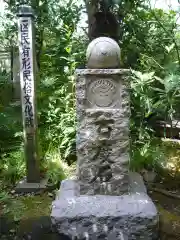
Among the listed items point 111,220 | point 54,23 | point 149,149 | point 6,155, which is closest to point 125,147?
point 111,220

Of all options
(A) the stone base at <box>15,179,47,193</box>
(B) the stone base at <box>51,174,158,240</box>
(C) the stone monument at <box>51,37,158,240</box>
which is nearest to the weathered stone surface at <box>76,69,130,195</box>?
(C) the stone monument at <box>51,37,158,240</box>

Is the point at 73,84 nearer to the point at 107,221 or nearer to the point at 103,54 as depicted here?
the point at 103,54

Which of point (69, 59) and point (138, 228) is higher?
point (69, 59)

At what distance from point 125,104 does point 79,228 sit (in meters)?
1.34

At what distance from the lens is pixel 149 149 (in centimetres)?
458

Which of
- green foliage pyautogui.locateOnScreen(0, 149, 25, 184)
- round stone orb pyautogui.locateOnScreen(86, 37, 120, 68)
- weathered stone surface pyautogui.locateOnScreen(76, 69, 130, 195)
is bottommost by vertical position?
green foliage pyautogui.locateOnScreen(0, 149, 25, 184)

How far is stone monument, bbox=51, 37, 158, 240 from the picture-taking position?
2.90 meters

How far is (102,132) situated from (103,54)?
81 cm

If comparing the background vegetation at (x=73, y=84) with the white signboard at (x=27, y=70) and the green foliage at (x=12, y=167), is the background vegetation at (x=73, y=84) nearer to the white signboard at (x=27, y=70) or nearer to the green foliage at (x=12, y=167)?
the green foliage at (x=12, y=167)

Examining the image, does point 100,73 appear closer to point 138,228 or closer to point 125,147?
point 125,147

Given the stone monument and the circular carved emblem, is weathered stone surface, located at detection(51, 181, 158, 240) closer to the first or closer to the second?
the stone monument

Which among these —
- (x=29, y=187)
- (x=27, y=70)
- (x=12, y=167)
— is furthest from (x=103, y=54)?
(x=12, y=167)

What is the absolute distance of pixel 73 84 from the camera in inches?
190

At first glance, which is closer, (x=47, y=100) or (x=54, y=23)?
(x=47, y=100)
